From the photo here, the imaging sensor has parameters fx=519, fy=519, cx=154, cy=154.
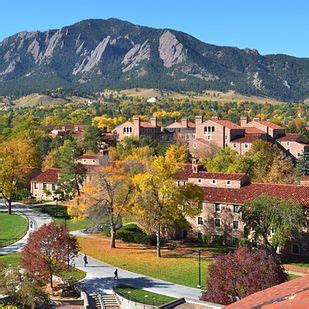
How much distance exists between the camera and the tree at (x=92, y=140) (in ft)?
356

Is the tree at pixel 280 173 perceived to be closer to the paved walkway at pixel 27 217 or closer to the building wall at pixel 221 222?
the building wall at pixel 221 222

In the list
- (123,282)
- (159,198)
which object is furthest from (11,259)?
(159,198)

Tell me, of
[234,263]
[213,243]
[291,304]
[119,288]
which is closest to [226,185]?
[213,243]

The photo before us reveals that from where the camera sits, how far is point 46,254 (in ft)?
129

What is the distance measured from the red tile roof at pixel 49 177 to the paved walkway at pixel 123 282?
3790 cm

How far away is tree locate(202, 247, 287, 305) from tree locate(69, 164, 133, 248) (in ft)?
72.8

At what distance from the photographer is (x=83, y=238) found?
57594 mm

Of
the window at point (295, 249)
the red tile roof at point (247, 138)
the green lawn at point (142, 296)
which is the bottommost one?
the green lawn at point (142, 296)

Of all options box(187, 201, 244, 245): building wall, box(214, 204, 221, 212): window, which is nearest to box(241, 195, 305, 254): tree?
box(187, 201, 244, 245): building wall

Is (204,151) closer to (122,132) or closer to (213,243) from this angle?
(122,132)

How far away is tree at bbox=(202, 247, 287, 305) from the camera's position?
103ft

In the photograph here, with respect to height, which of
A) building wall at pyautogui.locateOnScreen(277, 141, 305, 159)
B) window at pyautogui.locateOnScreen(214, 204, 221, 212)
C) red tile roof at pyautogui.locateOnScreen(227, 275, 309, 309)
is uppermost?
building wall at pyautogui.locateOnScreen(277, 141, 305, 159)

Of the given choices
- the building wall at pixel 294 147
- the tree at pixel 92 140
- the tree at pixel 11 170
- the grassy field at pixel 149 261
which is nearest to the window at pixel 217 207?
the grassy field at pixel 149 261

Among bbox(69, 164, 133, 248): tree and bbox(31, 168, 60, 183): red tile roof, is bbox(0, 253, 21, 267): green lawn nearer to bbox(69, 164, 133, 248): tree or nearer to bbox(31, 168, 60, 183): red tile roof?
bbox(69, 164, 133, 248): tree
